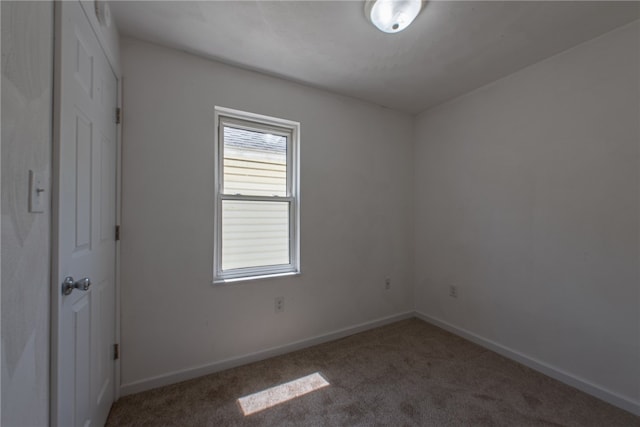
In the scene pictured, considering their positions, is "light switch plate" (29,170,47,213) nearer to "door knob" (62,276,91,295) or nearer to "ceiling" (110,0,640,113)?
"door knob" (62,276,91,295)

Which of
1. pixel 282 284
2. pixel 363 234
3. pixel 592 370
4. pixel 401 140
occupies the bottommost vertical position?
pixel 592 370

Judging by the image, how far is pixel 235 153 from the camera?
7.52 ft

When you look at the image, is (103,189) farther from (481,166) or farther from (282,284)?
(481,166)

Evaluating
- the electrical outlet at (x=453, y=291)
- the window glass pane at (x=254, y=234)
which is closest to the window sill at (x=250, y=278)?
the window glass pane at (x=254, y=234)

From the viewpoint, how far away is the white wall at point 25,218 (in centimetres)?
69

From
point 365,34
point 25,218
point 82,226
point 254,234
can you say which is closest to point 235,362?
point 254,234

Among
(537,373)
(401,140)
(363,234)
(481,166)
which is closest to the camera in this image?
(537,373)

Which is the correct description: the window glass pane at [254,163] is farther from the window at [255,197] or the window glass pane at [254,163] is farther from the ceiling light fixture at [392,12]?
the ceiling light fixture at [392,12]

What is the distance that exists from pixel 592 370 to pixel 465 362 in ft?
2.62

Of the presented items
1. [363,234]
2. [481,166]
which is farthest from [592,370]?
[363,234]

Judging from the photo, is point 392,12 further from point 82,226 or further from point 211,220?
point 82,226

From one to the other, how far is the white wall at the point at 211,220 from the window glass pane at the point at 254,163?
0.20 meters

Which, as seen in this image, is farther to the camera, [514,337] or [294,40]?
[514,337]

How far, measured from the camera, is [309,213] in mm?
2521
